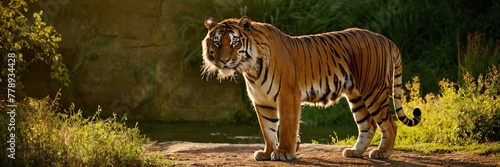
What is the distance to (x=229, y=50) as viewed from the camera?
24.4 feet

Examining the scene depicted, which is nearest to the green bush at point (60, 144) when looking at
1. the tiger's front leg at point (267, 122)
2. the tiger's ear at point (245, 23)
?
the tiger's front leg at point (267, 122)

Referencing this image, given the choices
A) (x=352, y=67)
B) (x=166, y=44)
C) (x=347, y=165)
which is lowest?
(x=347, y=165)

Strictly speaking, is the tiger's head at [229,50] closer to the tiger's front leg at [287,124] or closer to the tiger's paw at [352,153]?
the tiger's front leg at [287,124]

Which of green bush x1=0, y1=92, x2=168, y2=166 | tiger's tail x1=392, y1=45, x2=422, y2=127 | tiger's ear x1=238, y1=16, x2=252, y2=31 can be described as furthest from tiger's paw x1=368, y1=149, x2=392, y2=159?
green bush x1=0, y1=92, x2=168, y2=166

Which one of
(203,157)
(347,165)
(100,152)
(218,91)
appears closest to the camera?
(100,152)

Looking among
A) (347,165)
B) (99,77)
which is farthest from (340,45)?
(99,77)

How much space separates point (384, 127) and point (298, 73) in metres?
0.95

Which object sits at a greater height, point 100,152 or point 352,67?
point 352,67

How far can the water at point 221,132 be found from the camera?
12273mm

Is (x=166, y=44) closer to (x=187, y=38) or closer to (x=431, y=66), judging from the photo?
(x=187, y=38)

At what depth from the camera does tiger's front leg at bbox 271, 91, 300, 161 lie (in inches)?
303

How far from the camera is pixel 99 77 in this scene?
48.3 feet

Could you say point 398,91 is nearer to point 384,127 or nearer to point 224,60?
point 384,127

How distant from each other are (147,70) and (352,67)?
22.4 ft
